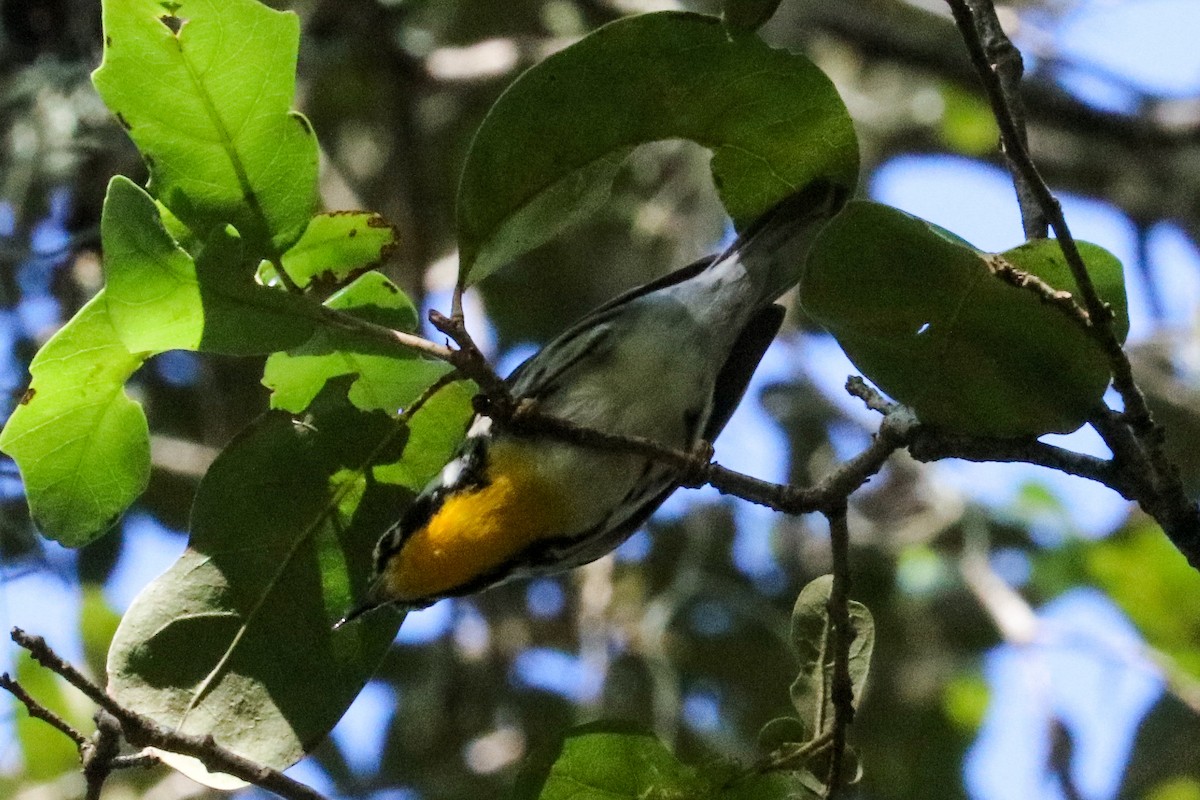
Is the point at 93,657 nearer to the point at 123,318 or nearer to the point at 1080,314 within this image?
the point at 123,318

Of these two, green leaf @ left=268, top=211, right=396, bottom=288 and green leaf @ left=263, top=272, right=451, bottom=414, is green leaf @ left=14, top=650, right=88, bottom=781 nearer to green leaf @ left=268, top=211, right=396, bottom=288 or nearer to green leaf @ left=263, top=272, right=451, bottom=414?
green leaf @ left=263, top=272, right=451, bottom=414

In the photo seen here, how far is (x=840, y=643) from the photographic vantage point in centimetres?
201

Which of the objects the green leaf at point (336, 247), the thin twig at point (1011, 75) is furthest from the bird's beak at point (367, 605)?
the thin twig at point (1011, 75)

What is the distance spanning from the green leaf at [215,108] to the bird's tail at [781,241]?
79cm

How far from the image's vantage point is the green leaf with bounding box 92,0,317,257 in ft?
6.16

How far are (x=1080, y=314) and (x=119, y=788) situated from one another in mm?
4455

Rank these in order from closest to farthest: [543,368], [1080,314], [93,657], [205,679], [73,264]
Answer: [1080,314]
[205,679]
[543,368]
[73,264]
[93,657]

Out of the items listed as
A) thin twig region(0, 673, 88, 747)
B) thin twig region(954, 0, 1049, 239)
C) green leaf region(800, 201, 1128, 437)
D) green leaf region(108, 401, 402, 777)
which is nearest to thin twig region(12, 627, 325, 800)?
thin twig region(0, 673, 88, 747)

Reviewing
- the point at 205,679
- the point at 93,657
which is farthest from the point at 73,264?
the point at 205,679

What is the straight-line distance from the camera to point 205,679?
2184 millimetres

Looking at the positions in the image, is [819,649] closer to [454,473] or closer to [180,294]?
[454,473]

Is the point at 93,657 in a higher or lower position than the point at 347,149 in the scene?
lower

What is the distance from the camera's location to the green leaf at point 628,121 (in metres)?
1.96

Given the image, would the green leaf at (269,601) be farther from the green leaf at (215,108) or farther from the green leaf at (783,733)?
the green leaf at (783,733)
